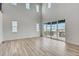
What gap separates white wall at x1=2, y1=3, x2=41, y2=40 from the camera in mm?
5934

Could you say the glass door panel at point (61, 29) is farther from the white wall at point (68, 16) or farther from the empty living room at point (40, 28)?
the white wall at point (68, 16)

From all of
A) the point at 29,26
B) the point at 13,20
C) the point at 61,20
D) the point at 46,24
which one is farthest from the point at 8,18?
the point at 61,20

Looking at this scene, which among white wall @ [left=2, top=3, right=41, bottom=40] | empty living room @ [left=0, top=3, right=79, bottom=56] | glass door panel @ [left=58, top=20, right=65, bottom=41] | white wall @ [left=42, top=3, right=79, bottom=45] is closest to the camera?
empty living room @ [left=0, top=3, right=79, bottom=56]

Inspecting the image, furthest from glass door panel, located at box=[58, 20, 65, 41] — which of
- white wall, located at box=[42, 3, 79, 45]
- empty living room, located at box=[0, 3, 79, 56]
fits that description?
white wall, located at box=[42, 3, 79, 45]

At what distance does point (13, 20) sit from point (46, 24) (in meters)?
1.87

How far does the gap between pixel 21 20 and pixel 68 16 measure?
8.70 ft

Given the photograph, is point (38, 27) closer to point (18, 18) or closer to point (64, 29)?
point (18, 18)

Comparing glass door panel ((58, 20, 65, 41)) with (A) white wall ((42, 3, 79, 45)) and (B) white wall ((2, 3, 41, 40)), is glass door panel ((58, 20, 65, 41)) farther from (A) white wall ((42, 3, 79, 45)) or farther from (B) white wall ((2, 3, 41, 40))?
(B) white wall ((2, 3, 41, 40))

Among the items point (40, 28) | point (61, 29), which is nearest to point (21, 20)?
point (40, 28)

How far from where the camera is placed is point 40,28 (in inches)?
232

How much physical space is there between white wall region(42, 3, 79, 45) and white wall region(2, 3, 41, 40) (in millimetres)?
694

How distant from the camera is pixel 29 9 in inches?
233

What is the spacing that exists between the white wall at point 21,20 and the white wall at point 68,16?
0.69 metres

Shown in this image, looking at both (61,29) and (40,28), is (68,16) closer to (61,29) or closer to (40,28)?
(61,29)
